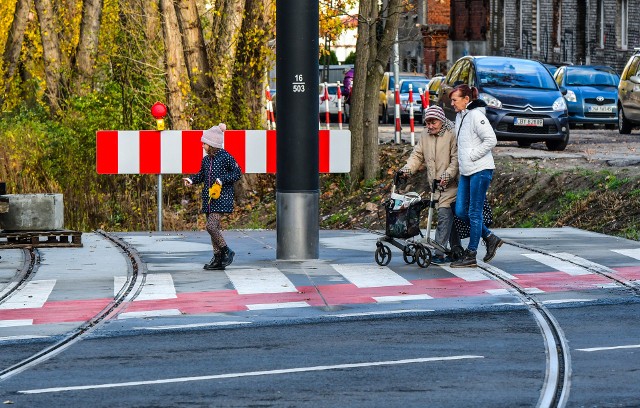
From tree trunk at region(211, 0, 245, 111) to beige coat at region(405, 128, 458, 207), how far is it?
50.3 ft

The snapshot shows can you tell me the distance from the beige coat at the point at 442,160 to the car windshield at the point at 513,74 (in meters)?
14.9

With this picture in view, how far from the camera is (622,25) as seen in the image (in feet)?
184

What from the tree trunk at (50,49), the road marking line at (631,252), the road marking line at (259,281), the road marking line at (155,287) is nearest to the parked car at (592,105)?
the tree trunk at (50,49)

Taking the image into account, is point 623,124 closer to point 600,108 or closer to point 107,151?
point 600,108

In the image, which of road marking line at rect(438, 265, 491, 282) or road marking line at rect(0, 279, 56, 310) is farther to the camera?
road marking line at rect(438, 265, 491, 282)

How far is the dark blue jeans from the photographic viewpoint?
585 inches

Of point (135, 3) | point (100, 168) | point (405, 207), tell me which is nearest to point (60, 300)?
point (405, 207)

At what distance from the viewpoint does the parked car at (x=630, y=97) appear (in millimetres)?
33594

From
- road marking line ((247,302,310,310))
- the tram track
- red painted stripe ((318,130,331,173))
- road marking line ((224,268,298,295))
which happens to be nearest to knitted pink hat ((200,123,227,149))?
road marking line ((224,268,298,295))

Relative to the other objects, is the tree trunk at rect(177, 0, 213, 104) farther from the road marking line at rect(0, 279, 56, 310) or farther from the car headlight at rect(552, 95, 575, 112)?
the road marking line at rect(0, 279, 56, 310)

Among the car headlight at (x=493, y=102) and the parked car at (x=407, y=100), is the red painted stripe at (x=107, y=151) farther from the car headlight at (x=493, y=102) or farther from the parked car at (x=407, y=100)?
the parked car at (x=407, y=100)

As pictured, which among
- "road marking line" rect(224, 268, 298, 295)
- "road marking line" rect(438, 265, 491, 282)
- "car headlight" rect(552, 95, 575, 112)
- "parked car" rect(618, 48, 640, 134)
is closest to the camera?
"road marking line" rect(224, 268, 298, 295)

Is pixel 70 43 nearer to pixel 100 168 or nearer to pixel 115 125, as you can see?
pixel 115 125

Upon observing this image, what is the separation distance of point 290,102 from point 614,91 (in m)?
25.2
